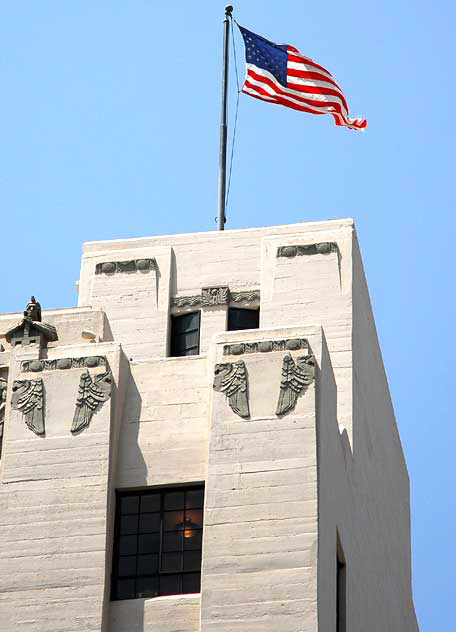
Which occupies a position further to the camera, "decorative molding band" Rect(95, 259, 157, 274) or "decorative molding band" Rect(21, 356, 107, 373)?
"decorative molding band" Rect(95, 259, 157, 274)

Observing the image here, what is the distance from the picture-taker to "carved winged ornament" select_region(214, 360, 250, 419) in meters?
46.9

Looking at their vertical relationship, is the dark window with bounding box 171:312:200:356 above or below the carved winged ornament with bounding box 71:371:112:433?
above

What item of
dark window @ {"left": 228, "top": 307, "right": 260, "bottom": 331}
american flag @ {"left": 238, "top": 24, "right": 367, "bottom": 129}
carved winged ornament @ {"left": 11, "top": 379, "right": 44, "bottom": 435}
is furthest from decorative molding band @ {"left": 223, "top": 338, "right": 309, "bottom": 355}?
american flag @ {"left": 238, "top": 24, "right": 367, "bottom": 129}

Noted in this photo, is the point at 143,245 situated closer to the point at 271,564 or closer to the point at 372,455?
the point at 372,455

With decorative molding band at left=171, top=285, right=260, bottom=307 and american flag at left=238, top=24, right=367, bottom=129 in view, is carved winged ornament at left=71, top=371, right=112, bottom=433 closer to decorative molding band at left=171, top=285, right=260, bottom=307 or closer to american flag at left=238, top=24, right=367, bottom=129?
decorative molding band at left=171, top=285, right=260, bottom=307

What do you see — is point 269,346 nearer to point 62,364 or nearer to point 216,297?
point 62,364

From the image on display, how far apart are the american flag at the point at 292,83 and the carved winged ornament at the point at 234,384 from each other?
1527cm

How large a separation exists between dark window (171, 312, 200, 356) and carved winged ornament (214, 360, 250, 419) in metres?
8.91

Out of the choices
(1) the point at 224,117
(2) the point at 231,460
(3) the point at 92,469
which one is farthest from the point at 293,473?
(1) the point at 224,117

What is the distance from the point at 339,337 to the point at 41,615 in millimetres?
13985

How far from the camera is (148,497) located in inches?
1876

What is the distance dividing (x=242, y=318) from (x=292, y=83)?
28.2 ft

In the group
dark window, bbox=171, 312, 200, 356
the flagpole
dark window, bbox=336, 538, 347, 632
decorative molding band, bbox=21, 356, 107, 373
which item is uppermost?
the flagpole

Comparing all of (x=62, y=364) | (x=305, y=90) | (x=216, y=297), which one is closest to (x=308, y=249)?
(x=216, y=297)
